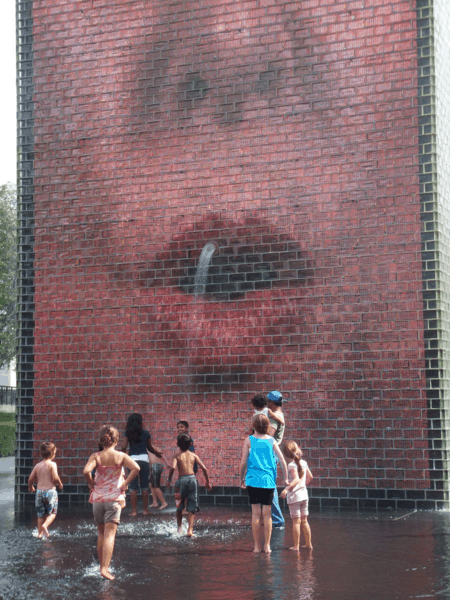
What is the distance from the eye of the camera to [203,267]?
1410 centimetres

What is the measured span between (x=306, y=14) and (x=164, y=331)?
18.7ft

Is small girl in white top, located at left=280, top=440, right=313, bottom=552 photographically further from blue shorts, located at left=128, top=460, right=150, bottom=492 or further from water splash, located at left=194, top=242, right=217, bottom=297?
water splash, located at left=194, top=242, right=217, bottom=297

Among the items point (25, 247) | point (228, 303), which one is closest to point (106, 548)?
point (228, 303)

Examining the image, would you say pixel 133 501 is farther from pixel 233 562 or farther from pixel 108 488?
pixel 108 488

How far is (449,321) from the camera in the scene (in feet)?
42.6

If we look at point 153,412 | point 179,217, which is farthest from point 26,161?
point 153,412

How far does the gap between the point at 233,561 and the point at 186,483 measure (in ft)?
6.60

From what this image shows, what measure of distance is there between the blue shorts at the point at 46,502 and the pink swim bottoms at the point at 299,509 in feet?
11.2

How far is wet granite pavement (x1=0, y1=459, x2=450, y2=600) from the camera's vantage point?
23.5ft

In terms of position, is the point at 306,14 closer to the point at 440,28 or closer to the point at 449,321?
the point at 440,28

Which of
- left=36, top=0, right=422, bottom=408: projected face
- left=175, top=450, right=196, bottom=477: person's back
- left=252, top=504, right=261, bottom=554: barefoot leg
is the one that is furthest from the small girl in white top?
left=36, top=0, right=422, bottom=408: projected face

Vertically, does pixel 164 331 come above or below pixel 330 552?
above

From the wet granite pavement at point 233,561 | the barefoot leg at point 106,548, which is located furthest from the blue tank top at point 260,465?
the barefoot leg at point 106,548

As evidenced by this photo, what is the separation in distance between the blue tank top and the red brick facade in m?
3.78
